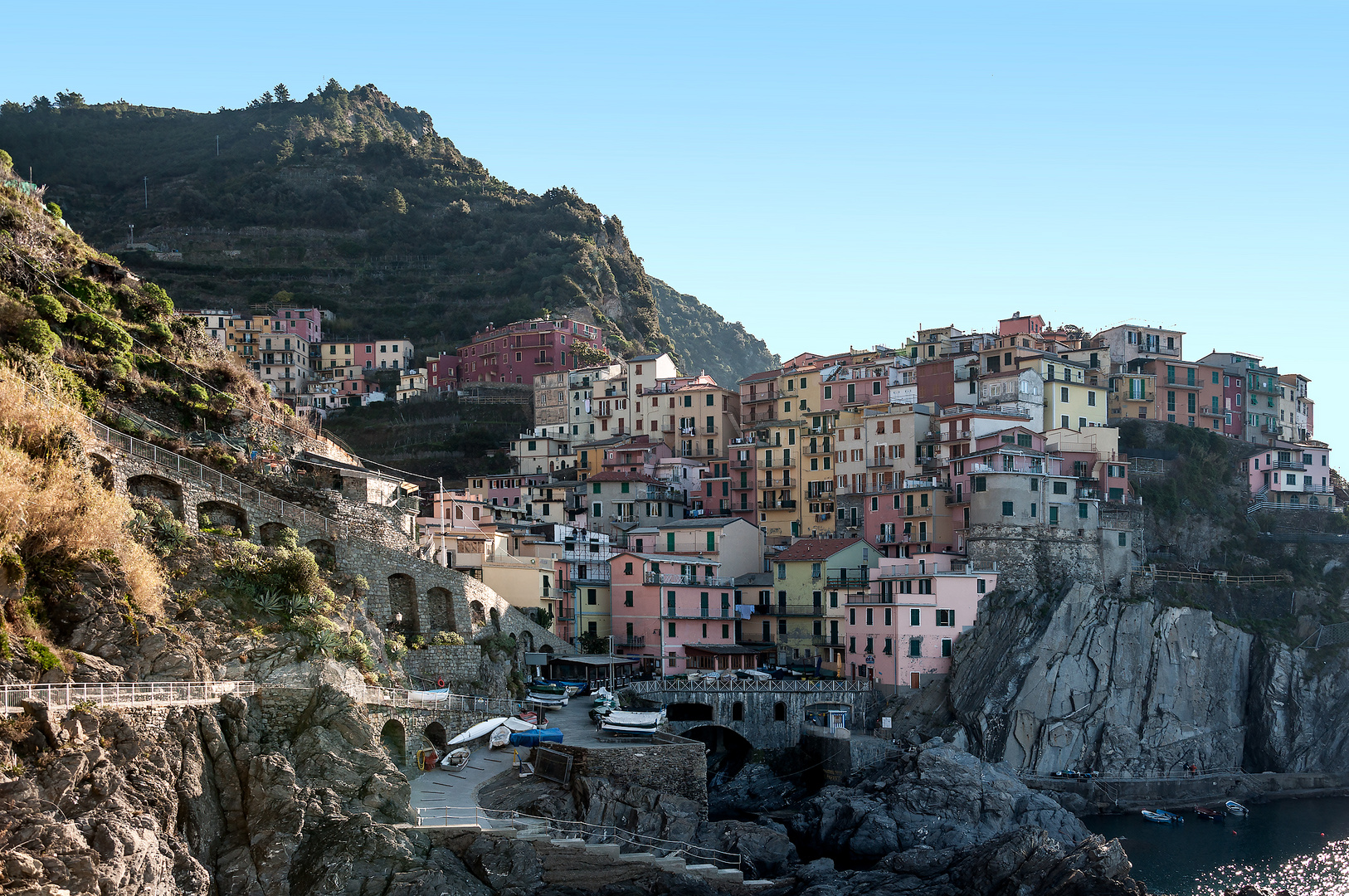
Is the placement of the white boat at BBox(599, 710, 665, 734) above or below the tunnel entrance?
above

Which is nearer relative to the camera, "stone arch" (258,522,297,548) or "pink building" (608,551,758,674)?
"stone arch" (258,522,297,548)

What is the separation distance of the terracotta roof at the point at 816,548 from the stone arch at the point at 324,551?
2577 cm

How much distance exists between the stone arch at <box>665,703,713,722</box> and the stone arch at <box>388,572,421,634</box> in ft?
38.5

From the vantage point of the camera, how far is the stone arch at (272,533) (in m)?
45.7

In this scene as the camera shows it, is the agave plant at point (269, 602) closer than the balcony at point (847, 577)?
Yes

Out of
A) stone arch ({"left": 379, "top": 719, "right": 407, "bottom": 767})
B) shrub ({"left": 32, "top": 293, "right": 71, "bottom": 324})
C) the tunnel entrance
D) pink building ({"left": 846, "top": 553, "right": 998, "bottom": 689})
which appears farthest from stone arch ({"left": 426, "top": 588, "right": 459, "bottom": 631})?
pink building ({"left": 846, "top": 553, "right": 998, "bottom": 689})

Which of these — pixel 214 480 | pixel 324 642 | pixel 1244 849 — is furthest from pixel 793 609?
pixel 214 480

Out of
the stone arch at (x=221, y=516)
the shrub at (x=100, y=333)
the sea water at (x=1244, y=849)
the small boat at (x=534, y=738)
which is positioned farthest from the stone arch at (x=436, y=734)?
the sea water at (x=1244, y=849)

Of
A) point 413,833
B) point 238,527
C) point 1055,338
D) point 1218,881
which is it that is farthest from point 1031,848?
point 1055,338

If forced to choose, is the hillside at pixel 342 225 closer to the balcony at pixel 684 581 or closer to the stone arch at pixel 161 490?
the balcony at pixel 684 581

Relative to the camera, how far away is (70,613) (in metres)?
33.3

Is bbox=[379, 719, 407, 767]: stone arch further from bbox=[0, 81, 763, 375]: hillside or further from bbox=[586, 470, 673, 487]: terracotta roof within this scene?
bbox=[0, 81, 763, 375]: hillside

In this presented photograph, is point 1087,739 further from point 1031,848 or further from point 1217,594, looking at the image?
point 1031,848

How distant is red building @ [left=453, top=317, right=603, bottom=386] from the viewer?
99.9 meters
